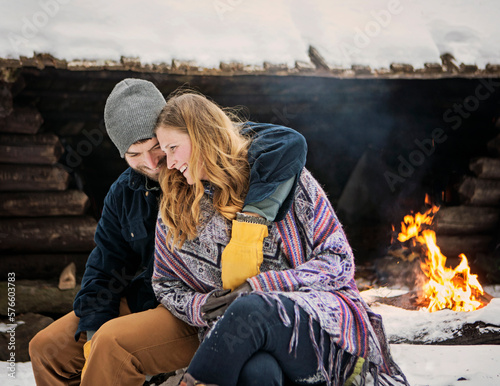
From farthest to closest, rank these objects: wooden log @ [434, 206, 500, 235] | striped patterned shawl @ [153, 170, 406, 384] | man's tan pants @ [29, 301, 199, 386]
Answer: wooden log @ [434, 206, 500, 235] → man's tan pants @ [29, 301, 199, 386] → striped patterned shawl @ [153, 170, 406, 384]

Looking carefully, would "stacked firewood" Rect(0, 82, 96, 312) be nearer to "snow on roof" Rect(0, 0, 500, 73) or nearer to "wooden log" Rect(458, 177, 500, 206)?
"snow on roof" Rect(0, 0, 500, 73)

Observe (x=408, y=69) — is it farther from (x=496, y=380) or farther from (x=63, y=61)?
(x=63, y=61)

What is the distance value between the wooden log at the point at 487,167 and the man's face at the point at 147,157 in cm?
358

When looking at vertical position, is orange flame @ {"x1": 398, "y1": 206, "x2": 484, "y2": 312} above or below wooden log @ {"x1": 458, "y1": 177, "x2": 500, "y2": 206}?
below

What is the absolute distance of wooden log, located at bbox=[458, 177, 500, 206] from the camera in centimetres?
490

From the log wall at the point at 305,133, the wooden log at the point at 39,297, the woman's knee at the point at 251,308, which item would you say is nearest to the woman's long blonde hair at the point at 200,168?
the woman's knee at the point at 251,308

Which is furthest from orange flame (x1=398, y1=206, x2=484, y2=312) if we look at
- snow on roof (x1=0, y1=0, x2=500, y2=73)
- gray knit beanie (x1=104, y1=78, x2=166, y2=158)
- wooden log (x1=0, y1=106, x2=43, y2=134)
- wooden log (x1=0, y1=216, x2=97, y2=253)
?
wooden log (x1=0, y1=106, x2=43, y2=134)

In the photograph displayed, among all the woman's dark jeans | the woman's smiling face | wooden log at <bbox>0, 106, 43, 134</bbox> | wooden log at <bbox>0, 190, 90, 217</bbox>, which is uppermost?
wooden log at <bbox>0, 106, 43, 134</bbox>

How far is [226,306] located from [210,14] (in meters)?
3.08

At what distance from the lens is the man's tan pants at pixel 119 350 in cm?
211

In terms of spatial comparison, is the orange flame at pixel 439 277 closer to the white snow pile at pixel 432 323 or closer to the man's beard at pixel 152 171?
the white snow pile at pixel 432 323

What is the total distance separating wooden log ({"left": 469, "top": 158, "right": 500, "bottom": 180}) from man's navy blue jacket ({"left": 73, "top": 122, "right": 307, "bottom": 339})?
3107 mm

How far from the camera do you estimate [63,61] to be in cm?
350

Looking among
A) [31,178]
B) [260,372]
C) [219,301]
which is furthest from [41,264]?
[260,372]
